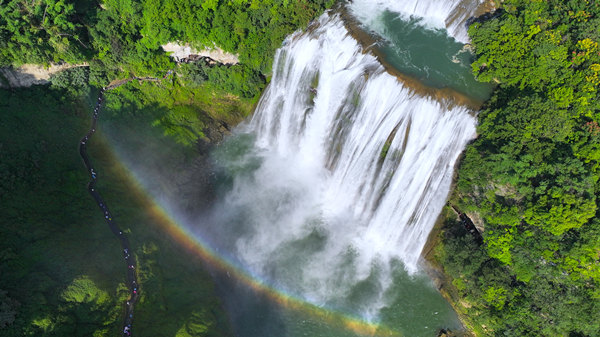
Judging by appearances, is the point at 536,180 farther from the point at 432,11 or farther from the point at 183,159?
the point at 183,159

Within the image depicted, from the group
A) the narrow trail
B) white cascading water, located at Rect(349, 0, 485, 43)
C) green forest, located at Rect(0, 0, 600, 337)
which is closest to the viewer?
green forest, located at Rect(0, 0, 600, 337)

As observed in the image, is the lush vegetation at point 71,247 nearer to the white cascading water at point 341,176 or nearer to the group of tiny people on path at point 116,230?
the group of tiny people on path at point 116,230

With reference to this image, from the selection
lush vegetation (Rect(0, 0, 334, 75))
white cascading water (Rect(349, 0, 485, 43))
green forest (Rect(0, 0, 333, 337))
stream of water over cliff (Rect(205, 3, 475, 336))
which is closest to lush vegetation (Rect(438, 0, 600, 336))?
stream of water over cliff (Rect(205, 3, 475, 336))

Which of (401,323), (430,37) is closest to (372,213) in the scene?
(401,323)

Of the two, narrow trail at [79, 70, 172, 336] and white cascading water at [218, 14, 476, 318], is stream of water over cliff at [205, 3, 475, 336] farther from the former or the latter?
narrow trail at [79, 70, 172, 336]

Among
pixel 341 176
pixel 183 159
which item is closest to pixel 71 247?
pixel 183 159

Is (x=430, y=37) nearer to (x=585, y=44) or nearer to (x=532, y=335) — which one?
(x=585, y=44)
